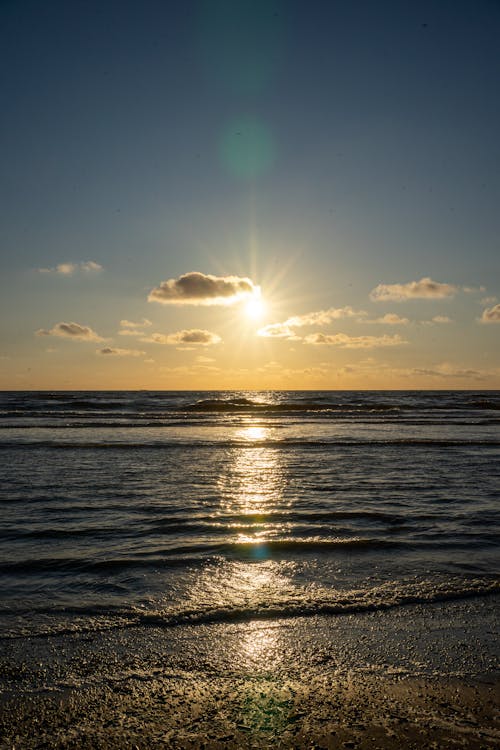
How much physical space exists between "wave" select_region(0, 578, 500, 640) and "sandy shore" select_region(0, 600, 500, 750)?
178 mm

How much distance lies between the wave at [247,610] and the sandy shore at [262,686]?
7.0 inches

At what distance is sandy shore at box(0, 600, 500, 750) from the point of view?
3.51m

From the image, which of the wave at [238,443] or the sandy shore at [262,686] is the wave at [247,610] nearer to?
the sandy shore at [262,686]

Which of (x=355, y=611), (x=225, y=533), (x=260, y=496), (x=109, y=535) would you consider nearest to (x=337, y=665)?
(x=355, y=611)

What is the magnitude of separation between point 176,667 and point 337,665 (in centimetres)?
142

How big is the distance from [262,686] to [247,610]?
1.50 metres

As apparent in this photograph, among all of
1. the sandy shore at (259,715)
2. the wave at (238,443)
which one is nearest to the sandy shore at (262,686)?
the sandy shore at (259,715)

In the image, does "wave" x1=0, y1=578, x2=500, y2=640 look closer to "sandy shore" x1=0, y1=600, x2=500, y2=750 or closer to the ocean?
the ocean

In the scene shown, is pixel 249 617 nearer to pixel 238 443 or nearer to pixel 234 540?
pixel 234 540

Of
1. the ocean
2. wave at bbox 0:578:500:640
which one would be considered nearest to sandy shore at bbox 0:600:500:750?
wave at bbox 0:578:500:640

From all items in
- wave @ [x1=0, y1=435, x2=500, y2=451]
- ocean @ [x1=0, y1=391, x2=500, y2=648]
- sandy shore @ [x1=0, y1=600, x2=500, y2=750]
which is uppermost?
sandy shore @ [x1=0, y1=600, x2=500, y2=750]

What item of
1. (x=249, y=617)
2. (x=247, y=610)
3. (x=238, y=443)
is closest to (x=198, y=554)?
(x=247, y=610)

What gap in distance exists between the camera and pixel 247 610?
220 inches

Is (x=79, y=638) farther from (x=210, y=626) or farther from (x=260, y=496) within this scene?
(x=260, y=496)
